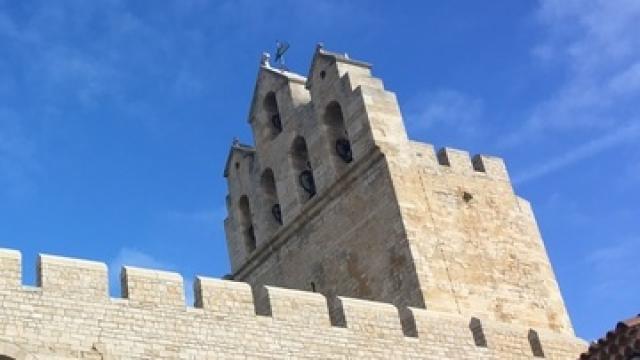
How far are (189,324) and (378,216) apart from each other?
18.2 ft

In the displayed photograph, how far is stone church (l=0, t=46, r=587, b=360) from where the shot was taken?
37.0ft

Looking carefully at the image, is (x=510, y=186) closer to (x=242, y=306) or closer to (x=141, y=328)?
(x=242, y=306)

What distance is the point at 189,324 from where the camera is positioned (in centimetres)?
1175

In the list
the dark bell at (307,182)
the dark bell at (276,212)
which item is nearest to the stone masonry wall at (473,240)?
the dark bell at (307,182)

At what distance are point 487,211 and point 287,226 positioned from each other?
11.6 feet

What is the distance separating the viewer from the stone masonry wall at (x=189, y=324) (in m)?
10.8

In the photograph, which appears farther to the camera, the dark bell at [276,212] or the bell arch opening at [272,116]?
the bell arch opening at [272,116]

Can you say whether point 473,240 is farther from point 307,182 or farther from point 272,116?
point 272,116

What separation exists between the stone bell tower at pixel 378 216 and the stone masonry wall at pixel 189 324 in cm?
203

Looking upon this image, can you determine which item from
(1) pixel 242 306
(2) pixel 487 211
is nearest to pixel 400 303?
(2) pixel 487 211

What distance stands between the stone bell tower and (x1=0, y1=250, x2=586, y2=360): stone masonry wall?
6.67 feet

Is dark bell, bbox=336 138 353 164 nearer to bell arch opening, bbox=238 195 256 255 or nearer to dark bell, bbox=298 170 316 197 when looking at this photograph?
dark bell, bbox=298 170 316 197

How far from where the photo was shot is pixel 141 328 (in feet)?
37.3

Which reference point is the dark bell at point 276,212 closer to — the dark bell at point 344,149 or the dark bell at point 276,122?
the dark bell at point 276,122
